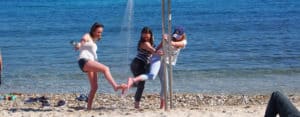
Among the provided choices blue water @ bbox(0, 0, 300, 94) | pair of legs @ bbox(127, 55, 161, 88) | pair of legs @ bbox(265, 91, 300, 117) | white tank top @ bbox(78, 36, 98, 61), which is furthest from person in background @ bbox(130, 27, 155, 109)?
pair of legs @ bbox(265, 91, 300, 117)

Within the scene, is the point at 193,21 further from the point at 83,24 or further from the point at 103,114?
the point at 103,114

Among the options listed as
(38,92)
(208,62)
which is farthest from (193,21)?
(38,92)

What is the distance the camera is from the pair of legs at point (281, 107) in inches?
351

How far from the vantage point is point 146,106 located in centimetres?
1395

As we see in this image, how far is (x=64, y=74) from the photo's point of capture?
1978 centimetres

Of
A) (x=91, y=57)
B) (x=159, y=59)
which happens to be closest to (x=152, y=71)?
(x=159, y=59)

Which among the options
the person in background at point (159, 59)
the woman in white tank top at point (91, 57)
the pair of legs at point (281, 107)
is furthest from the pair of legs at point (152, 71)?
the pair of legs at point (281, 107)

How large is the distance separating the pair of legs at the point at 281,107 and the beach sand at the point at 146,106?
202 cm

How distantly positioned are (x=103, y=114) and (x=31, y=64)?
1110cm

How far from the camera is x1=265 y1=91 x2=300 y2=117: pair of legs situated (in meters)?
8.91

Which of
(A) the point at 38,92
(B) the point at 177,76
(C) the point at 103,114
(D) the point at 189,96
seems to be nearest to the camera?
(C) the point at 103,114

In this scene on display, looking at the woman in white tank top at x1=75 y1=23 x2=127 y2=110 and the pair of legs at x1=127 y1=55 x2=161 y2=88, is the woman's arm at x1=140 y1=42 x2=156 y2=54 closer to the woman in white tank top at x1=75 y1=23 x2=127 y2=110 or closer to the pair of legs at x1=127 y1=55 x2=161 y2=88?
the pair of legs at x1=127 y1=55 x2=161 y2=88

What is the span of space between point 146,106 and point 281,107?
5.15 meters

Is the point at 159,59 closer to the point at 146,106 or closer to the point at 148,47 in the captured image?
the point at 148,47
